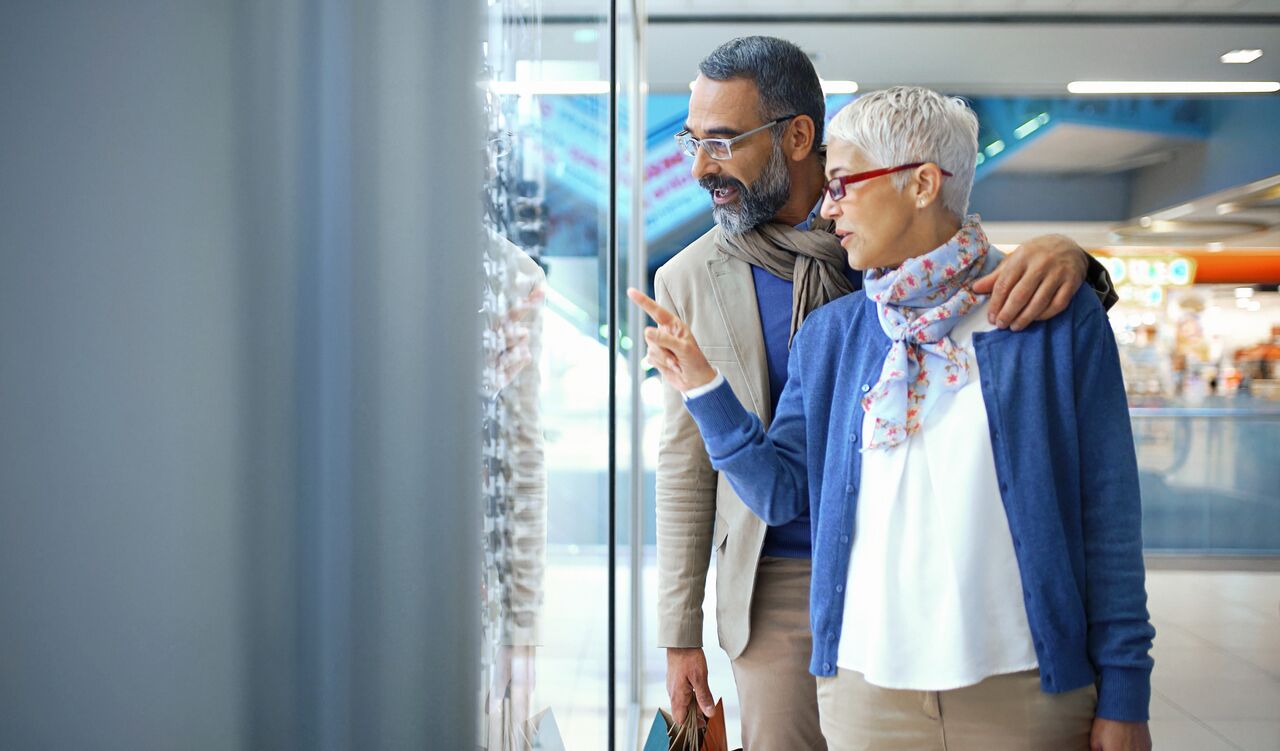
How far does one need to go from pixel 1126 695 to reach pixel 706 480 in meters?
0.69

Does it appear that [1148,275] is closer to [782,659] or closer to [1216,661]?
[1216,661]

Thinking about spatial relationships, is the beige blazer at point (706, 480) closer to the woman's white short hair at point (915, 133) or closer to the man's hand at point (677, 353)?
the man's hand at point (677, 353)

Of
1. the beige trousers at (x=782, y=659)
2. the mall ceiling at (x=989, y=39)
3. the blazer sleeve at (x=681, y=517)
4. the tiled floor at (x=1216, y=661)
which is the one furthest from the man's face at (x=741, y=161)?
the mall ceiling at (x=989, y=39)

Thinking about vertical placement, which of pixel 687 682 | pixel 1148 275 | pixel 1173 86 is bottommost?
pixel 687 682

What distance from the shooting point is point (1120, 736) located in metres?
1.16

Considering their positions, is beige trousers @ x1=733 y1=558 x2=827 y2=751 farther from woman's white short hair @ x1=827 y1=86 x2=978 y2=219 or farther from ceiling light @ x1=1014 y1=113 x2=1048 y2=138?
ceiling light @ x1=1014 y1=113 x2=1048 y2=138

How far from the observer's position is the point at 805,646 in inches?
59.3

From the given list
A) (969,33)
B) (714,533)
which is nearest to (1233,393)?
(969,33)

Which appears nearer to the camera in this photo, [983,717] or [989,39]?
[983,717]

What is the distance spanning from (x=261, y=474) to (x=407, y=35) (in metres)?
0.24

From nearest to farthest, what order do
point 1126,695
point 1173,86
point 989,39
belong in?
point 1126,695, point 989,39, point 1173,86

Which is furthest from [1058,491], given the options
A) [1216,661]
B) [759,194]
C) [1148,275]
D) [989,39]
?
[1148,275]

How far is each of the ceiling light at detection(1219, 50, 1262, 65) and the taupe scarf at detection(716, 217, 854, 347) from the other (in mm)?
5278

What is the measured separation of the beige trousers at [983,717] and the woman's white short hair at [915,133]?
613mm
